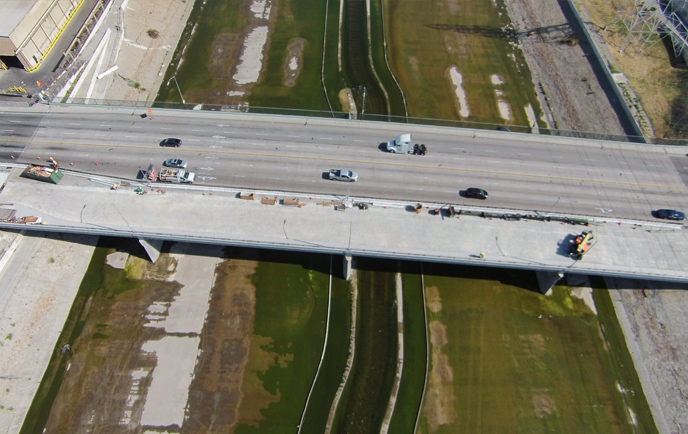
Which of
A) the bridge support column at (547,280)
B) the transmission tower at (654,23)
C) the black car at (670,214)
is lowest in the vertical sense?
the bridge support column at (547,280)

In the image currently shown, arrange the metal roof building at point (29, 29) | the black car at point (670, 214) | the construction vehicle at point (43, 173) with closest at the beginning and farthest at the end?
1. the black car at point (670, 214)
2. the construction vehicle at point (43, 173)
3. the metal roof building at point (29, 29)

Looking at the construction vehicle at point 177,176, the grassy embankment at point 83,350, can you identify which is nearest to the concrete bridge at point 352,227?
the construction vehicle at point 177,176

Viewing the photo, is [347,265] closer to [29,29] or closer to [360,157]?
[360,157]

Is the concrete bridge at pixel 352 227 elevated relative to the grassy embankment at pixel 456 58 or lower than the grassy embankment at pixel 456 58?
lower

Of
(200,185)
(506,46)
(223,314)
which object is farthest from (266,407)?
(506,46)

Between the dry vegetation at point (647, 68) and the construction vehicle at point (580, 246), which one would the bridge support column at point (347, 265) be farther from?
the dry vegetation at point (647, 68)

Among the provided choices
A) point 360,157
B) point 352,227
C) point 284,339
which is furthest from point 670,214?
point 284,339
